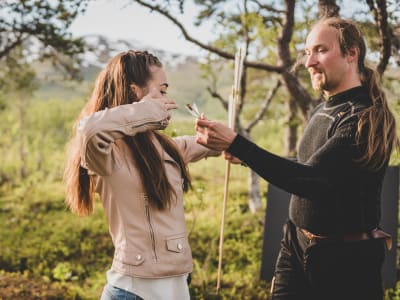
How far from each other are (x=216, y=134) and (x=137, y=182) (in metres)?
0.40

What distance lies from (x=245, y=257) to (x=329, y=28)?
453 cm

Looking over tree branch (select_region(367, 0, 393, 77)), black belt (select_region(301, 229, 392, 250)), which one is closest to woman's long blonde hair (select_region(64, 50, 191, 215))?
black belt (select_region(301, 229, 392, 250))

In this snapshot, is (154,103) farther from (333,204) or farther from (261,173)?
(333,204)

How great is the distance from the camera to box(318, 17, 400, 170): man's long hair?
2059mm

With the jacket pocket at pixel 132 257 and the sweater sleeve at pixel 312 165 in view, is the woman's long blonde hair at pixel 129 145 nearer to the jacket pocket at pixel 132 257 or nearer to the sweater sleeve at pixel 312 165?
the jacket pocket at pixel 132 257

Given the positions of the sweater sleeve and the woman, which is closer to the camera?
the woman

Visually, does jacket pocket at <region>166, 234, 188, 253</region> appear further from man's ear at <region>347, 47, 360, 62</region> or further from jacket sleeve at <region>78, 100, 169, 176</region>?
man's ear at <region>347, 47, 360, 62</region>

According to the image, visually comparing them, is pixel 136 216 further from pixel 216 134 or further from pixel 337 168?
pixel 337 168

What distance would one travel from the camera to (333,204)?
2.15m

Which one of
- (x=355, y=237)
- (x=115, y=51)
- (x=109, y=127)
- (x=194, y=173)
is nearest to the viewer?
(x=109, y=127)

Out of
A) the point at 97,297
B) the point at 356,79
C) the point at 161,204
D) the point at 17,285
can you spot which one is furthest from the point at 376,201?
the point at 17,285

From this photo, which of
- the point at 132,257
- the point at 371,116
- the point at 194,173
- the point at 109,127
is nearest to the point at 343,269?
the point at 371,116

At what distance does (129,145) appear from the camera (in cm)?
193

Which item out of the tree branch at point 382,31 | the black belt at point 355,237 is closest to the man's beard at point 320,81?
the black belt at point 355,237
